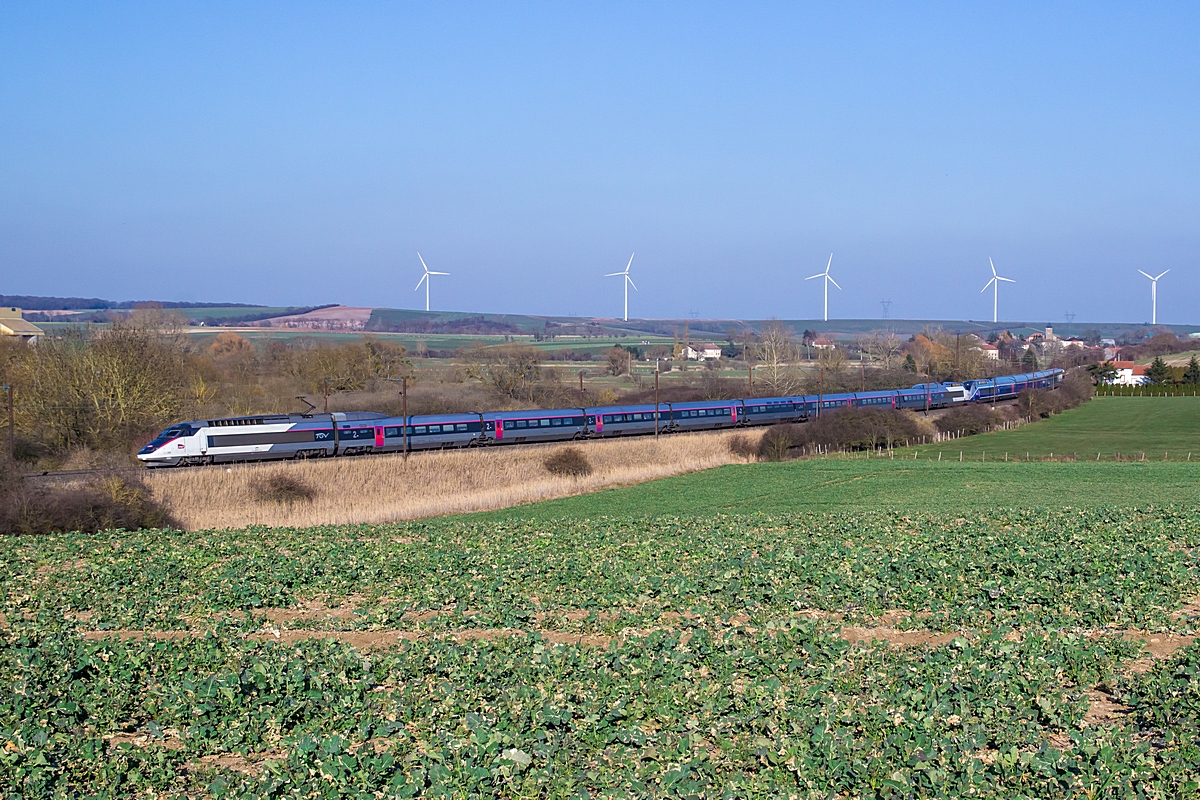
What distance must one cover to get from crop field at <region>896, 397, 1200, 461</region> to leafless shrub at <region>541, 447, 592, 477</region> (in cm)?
2517

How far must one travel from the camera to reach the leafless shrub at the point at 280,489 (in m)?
46.1

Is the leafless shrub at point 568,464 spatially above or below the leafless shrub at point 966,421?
below

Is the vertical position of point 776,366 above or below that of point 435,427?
above

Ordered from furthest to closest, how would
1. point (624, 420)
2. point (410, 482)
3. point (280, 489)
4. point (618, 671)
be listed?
point (624, 420) < point (410, 482) < point (280, 489) < point (618, 671)

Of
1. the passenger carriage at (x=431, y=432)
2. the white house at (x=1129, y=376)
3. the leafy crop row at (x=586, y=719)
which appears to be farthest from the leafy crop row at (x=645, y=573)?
the white house at (x=1129, y=376)

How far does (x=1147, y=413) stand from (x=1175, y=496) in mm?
66525

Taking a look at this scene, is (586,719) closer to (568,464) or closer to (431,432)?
(568,464)

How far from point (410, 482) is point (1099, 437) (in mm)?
55701

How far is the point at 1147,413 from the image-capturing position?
98.6 metres

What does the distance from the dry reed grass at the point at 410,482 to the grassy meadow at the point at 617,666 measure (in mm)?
18197

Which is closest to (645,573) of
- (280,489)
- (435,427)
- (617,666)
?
(617,666)

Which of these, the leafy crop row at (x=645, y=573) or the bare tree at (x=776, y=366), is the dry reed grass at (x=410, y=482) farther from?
the bare tree at (x=776, y=366)

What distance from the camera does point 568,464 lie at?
191 ft

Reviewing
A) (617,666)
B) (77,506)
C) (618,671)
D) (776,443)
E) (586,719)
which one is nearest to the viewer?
(586,719)
